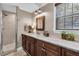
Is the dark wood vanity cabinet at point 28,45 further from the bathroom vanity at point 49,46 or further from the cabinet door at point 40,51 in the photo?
the cabinet door at point 40,51

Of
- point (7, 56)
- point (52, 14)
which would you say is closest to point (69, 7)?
point (52, 14)

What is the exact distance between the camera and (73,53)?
1.23 metres

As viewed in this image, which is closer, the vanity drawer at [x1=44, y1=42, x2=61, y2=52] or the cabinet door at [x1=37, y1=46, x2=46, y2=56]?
the vanity drawer at [x1=44, y1=42, x2=61, y2=52]

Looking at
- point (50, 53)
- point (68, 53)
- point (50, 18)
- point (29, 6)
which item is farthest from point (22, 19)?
point (68, 53)

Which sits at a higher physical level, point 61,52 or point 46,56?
point 61,52

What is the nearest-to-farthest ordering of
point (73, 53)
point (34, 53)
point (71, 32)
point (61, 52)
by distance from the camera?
point (73, 53), point (61, 52), point (71, 32), point (34, 53)

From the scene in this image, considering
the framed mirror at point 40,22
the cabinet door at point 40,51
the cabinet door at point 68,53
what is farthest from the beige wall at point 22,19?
the cabinet door at point 68,53

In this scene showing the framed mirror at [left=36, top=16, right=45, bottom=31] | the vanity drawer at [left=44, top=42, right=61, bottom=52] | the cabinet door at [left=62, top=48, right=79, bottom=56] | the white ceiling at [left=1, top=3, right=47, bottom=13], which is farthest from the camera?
the framed mirror at [left=36, top=16, right=45, bottom=31]

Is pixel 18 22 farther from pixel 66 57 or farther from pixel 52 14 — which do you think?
pixel 66 57

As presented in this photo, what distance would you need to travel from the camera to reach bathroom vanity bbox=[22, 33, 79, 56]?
1285mm

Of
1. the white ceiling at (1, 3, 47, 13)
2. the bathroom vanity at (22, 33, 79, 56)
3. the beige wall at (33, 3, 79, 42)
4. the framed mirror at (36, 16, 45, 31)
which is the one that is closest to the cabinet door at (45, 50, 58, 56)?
the bathroom vanity at (22, 33, 79, 56)

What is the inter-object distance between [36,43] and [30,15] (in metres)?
0.59

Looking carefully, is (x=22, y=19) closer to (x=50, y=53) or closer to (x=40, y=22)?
(x=40, y=22)

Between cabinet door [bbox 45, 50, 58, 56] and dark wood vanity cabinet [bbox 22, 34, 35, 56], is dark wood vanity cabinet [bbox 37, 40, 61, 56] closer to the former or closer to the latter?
cabinet door [bbox 45, 50, 58, 56]
